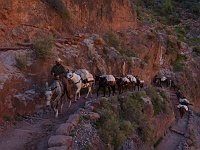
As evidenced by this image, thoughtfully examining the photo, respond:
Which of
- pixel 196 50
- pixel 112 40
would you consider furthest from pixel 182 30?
pixel 112 40

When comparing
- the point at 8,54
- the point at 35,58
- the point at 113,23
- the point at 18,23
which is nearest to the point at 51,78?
the point at 35,58

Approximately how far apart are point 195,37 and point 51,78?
98.1 ft

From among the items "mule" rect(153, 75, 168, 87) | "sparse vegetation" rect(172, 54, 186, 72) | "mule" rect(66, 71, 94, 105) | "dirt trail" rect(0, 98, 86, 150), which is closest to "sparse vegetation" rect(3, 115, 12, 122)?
"dirt trail" rect(0, 98, 86, 150)

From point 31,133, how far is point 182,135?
10381 mm

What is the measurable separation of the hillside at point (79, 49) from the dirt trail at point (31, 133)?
0.47m

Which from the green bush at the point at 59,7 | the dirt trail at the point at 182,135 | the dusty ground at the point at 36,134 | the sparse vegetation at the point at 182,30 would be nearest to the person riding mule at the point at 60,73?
→ the dusty ground at the point at 36,134

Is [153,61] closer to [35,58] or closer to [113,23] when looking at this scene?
[113,23]

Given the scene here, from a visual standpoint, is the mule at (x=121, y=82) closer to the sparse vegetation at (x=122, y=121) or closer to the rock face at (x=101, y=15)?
the sparse vegetation at (x=122, y=121)

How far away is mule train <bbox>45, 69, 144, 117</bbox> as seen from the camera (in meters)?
10.7

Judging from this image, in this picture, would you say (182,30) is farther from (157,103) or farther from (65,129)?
(65,129)

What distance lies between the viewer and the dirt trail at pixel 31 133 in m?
8.31

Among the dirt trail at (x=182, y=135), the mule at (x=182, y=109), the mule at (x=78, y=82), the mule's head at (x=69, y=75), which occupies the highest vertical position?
the mule's head at (x=69, y=75)

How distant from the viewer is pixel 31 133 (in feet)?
30.1

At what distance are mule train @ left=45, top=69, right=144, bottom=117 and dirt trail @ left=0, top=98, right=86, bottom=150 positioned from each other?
0.59 m
